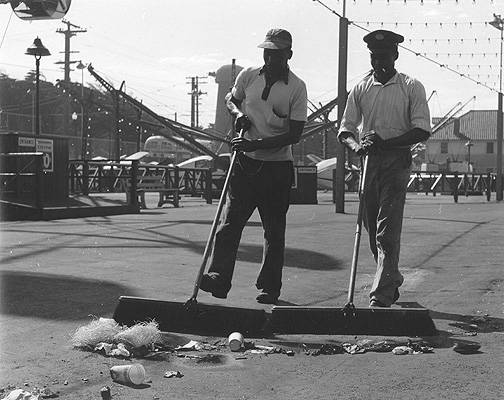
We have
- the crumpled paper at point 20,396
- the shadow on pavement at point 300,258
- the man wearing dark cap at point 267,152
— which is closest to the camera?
the crumpled paper at point 20,396

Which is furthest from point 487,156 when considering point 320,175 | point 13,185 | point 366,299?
point 366,299

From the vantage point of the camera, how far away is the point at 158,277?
6996 mm

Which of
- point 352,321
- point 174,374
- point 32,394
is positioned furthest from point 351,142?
point 32,394

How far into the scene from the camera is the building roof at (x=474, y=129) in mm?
106250

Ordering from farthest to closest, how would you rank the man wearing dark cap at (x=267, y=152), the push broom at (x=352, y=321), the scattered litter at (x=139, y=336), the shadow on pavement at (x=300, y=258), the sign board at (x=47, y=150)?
the sign board at (x=47, y=150) → the shadow on pavement at (x=300, y=258) → the man wearing dark cap at (x=267, y=152) → the push broom at (x=352, y=321) → the scattered litter at (x=139, y=336)

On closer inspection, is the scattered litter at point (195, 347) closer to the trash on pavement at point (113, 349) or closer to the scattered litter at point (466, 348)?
the trash on pavement at point (113, 349)

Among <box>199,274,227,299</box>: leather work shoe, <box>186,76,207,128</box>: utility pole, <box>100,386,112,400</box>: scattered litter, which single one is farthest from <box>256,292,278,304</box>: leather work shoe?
<box>186,76,207,128</box>: utility pole

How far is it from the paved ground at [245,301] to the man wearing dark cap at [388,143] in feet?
1.44

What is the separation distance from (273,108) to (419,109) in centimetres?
94

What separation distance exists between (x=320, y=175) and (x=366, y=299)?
42483 mm

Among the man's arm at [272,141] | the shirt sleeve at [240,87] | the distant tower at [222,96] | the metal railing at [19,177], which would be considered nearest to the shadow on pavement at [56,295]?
the man's arm at [272,141]

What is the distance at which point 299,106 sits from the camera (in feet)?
18.8

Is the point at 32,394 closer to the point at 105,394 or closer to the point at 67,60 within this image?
the point at 105,394

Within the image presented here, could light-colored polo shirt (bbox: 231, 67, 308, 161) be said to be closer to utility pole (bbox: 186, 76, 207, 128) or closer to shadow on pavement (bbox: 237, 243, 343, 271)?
shadow on pavement (bbox: 237, 243, 343, 271)
